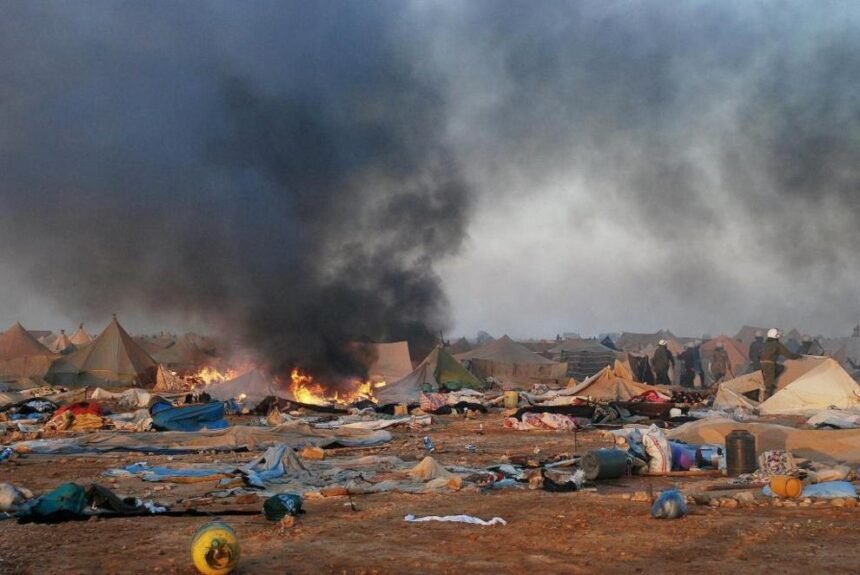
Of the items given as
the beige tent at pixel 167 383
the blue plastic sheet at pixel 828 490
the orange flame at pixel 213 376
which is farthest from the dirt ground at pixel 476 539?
the orange flame at pixel 213 376

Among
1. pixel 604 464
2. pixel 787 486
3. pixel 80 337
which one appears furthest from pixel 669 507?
pixel 80 337

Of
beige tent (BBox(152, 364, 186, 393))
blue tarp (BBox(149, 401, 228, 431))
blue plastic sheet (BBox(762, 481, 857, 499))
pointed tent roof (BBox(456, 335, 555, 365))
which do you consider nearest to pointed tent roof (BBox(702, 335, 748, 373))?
pointed tent roof (BBox(456, 335, 555, 365))

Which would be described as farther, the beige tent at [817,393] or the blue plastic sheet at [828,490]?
the beige tent at [817,393]

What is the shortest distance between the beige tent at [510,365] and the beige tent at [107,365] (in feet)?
52.2

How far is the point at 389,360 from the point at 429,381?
14.5 feet

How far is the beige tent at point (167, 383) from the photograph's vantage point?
3114 centimetres

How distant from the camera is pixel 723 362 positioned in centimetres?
3791

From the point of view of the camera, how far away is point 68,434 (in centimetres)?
1633

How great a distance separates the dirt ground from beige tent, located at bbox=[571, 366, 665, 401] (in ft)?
47.4

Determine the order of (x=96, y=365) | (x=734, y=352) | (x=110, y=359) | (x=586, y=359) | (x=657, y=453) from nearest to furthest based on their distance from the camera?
(x=657, y=453) < (x=96, y=365) < (x=110, y=359) < (x=734, y=352) < (x=586, y=359)

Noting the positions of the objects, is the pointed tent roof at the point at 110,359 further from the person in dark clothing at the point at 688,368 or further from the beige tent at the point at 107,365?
the person in dark clothing at the point at 688,368

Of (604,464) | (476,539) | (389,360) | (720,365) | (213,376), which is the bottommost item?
(476,539)

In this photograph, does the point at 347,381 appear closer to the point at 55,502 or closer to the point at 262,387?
the point at 262,387

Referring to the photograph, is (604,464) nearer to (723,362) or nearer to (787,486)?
(787,486)
